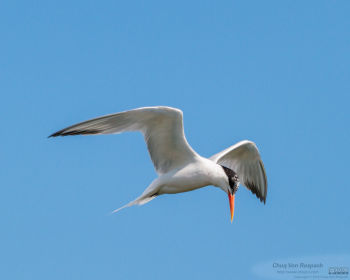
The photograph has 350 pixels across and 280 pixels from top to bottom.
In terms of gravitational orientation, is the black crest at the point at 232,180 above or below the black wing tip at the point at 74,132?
below

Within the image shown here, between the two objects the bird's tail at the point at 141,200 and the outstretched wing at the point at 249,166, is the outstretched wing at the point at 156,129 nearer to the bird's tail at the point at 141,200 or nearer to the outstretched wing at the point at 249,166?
the bird's tail at the point at 141,200

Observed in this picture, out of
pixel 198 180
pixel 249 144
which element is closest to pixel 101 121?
pixel 198 180

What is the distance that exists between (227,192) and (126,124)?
6.48 feet

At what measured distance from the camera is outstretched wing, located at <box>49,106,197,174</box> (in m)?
8.48

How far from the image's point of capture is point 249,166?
1127 cm

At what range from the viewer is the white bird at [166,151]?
8.51 metres

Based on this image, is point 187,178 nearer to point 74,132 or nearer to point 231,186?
point 231,186

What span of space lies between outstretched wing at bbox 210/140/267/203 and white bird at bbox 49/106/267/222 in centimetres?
113

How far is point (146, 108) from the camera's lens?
8367 mm

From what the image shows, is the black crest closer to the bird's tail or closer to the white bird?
the white bird

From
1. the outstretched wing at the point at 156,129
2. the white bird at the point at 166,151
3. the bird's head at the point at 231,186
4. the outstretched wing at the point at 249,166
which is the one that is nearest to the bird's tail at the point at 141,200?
the white bird at the point at 166,151

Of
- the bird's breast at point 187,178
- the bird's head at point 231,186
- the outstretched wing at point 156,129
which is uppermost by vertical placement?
the outstretched wing at point 156,129

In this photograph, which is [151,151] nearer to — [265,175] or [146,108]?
[146,108]

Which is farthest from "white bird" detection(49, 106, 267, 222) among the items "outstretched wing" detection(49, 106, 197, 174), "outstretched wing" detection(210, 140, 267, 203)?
"outstretched wing" detection(210, 140, 267, 203)
